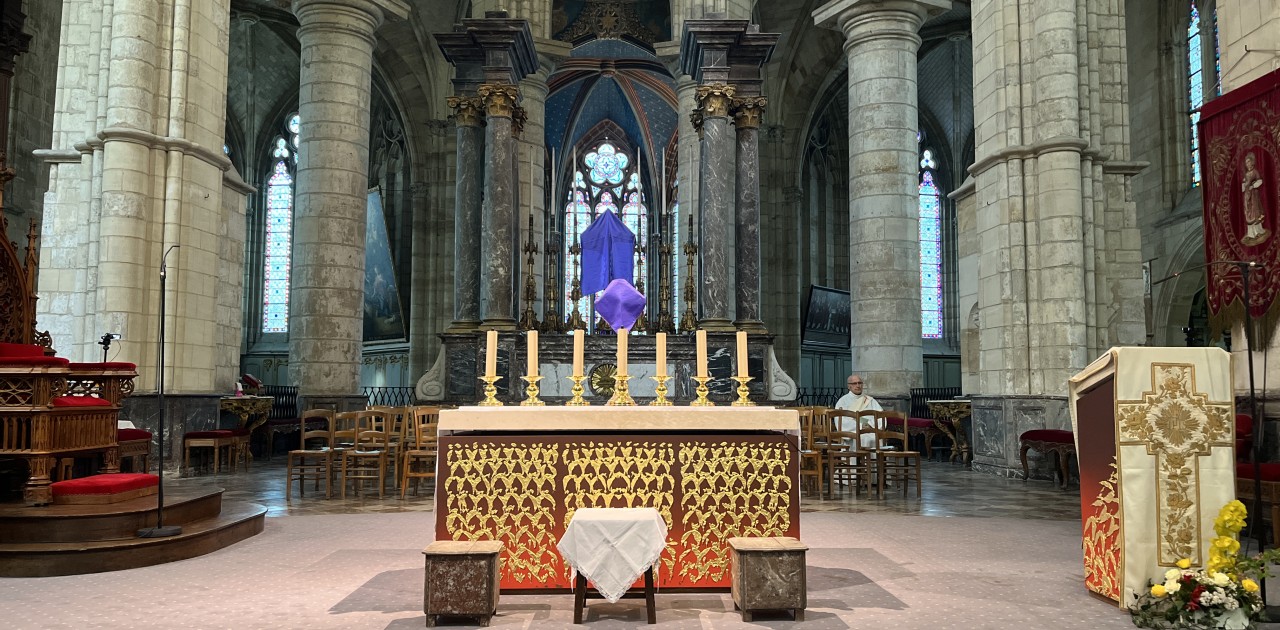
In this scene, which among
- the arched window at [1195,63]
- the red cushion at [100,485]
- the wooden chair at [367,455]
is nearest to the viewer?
the red cushion at [100,485]

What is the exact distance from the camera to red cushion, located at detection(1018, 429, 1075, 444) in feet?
33.3

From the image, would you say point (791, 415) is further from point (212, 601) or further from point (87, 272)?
point (87, 272)

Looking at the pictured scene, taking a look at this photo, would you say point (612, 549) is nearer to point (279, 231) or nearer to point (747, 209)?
point (747, 209)

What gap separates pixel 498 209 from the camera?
12.5 m

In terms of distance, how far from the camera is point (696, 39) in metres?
12.8

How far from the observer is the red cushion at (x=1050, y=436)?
1016 cm

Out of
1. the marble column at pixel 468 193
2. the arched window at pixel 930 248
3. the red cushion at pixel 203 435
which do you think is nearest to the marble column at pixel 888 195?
the marble column at pixel 468 193

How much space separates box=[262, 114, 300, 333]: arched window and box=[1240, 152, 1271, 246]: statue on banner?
24.5 m

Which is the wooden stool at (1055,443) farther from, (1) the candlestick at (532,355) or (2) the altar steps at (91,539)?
(2) the altar steps at (91,539)

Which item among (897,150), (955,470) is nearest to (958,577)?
(955,470)

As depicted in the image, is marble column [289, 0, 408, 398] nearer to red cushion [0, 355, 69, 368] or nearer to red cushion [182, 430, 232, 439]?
red cushion [182, 430, 232, 439]

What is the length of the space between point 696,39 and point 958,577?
29.8 feet

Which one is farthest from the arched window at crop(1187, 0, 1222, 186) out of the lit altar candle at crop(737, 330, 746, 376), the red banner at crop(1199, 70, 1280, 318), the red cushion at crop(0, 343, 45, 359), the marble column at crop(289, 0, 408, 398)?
the red cushion at crop(0, 343, 45, 359)

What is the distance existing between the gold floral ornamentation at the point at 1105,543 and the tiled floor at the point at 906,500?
3.22m
